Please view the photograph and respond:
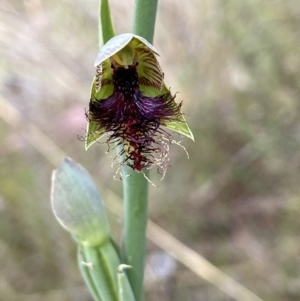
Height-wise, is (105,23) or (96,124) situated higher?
(105,23)

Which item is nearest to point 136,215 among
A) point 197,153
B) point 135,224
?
point 135,224

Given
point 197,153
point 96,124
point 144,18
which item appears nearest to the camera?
point 144,18

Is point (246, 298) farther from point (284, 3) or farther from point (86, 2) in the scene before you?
point (86, 2)

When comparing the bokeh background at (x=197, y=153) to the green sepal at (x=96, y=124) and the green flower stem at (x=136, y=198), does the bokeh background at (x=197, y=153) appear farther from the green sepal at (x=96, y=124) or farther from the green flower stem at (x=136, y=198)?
the green sepal at (x=96, y=124)

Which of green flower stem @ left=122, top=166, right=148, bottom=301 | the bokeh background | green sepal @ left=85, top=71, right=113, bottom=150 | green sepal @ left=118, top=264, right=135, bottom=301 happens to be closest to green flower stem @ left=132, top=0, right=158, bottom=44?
green sepal @ left=85, top=71, right=113, bottom=150

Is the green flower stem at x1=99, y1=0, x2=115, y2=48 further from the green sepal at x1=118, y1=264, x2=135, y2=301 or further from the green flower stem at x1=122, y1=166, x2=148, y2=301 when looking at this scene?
→ the green sepal at x1=118, y1=264, x2=135, y2=301

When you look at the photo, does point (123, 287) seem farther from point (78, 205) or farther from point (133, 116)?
point (133, 116)

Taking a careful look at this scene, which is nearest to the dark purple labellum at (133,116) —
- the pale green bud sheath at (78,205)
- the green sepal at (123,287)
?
the pale green bud sheath at (78,205)

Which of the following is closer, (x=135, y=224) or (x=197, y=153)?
(x=135, y=224)

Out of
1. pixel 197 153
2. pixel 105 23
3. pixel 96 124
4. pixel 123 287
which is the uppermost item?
pixel 197 153
